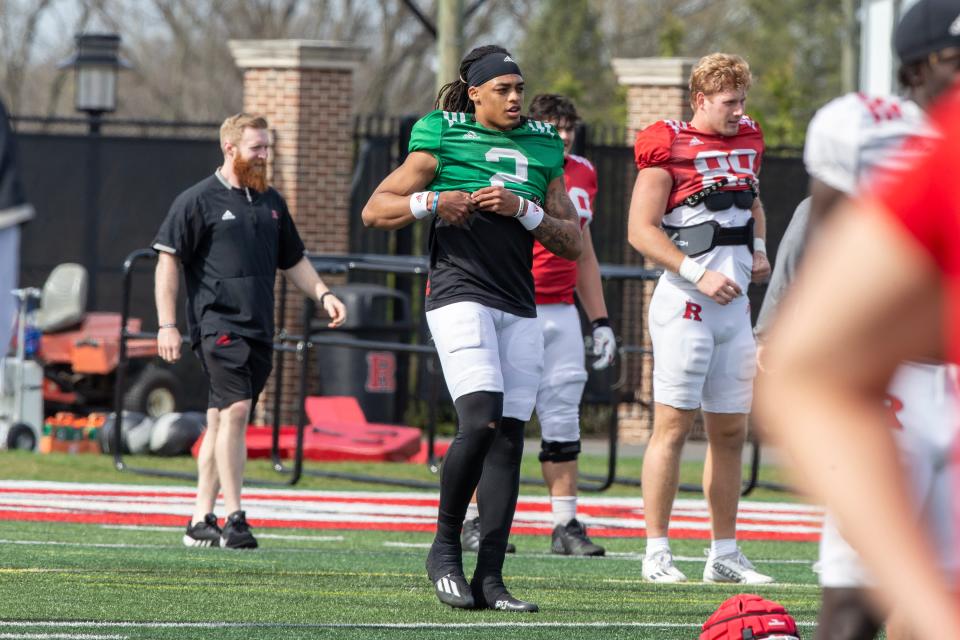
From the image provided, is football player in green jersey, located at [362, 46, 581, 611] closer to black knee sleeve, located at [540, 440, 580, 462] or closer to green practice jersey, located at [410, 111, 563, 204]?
green practice jersey, located at [410, 111, 563, 204]

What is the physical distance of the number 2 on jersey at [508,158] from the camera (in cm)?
606

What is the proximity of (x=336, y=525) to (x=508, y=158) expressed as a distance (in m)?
4.24

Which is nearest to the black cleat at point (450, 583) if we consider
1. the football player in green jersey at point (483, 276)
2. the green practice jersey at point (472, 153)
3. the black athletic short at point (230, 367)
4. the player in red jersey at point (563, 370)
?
the football player in green jersey at point (483, 276)

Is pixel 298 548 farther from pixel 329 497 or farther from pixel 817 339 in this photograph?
pixel 817 339

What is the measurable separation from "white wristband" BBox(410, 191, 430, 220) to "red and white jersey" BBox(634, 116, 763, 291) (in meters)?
1.26

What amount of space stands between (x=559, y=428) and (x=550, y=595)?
1816mm

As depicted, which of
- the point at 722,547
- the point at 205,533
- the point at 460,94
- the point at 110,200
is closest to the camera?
the point at 460,94

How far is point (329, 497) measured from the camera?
452 inches

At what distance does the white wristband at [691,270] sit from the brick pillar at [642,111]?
34.3 ft

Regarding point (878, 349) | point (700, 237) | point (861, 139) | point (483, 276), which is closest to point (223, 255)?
point (700, 237)

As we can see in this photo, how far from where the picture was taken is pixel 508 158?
20.0ft

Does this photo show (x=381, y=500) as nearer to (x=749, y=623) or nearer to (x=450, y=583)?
(x=450, y=583)

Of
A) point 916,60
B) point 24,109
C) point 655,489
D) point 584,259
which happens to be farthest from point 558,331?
point 24,109

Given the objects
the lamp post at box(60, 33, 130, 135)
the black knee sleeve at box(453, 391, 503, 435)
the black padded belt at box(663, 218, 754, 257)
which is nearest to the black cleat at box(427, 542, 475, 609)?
the black knee sleeve at box(453, 391, 503, 435)
